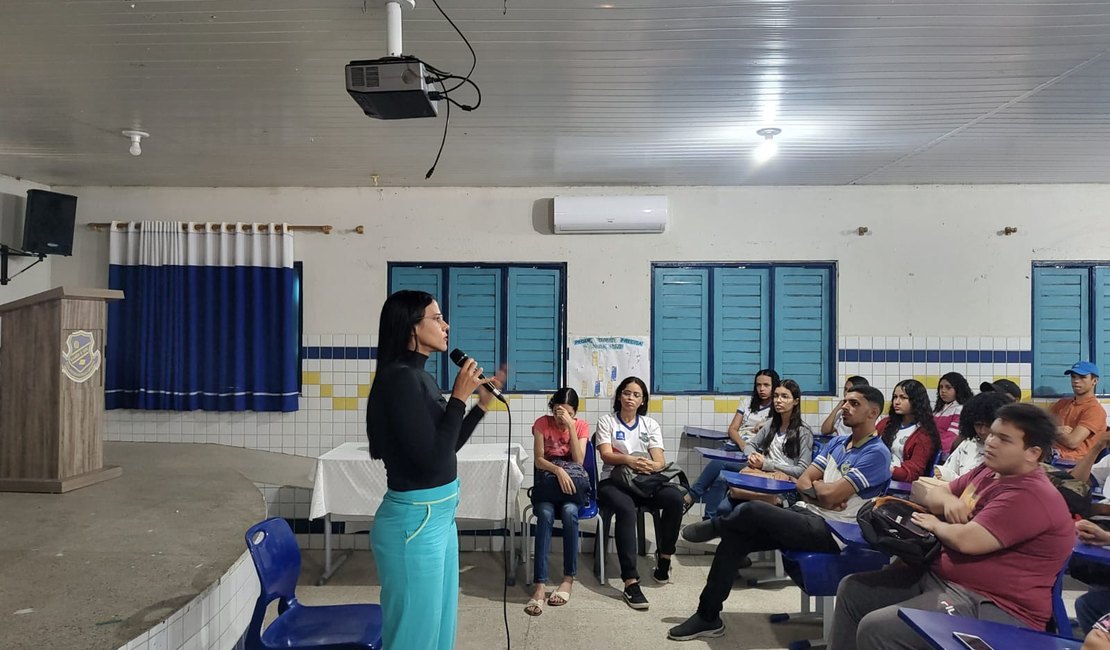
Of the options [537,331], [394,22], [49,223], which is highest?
[394,22]

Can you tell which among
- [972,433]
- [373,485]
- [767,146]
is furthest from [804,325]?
[373,485]

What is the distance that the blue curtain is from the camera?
5.03 m

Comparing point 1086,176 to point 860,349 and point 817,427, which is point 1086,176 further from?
point 817,427

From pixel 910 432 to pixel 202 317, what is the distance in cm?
489

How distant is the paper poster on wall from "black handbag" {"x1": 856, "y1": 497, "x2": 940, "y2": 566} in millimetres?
2753

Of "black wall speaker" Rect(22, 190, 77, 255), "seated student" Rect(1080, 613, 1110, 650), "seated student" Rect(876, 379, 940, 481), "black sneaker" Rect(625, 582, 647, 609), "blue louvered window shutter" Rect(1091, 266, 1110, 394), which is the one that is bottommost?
"black sneaker" Rect(625, 582, 647, 609)

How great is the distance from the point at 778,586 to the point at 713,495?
848mm

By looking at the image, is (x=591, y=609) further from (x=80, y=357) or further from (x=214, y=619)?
(x=80, y=357)

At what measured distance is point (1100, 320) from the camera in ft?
16.7

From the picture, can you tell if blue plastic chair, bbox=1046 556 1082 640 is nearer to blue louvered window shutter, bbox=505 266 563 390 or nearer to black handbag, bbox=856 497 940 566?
black handbag, bbox=856 497 940 566

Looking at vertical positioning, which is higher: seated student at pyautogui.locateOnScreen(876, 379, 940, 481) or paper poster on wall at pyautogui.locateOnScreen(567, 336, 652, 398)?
paper poster on wall at pyautogui.locateOnScreen(567, 336, 652, 398)

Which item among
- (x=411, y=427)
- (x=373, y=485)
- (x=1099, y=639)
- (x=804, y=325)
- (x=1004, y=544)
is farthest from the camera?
(x=804, y=325)

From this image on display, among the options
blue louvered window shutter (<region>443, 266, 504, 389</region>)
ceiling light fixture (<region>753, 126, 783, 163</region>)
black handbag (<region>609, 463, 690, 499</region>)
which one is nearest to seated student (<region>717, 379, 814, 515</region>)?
black handbag (<region>609, 463, 690, 499</region>)

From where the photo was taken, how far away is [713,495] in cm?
463
